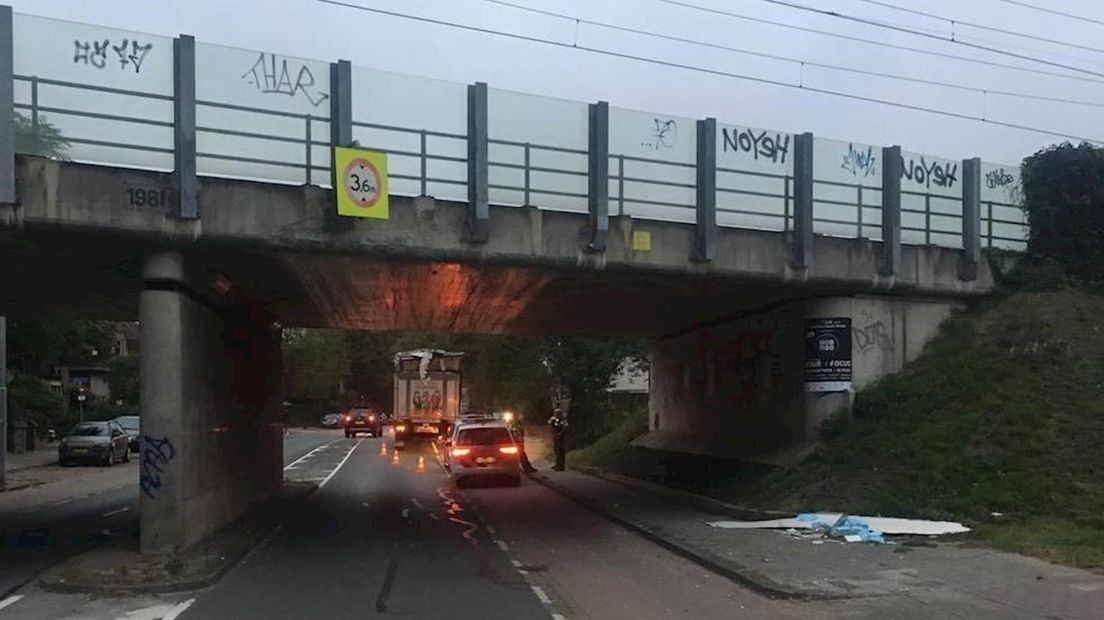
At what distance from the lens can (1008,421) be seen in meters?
17.4

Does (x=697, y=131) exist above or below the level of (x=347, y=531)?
above

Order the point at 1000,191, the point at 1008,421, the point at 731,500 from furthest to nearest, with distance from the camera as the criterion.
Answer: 1. the point at 1000,191
2. the point at 731,500
3. the point at 1008,421

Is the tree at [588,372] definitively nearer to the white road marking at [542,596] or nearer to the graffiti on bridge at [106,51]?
the graffiti on bridge at [106,51]

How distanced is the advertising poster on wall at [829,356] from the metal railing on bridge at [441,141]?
1.83 m

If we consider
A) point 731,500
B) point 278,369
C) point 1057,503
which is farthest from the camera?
point 278,369

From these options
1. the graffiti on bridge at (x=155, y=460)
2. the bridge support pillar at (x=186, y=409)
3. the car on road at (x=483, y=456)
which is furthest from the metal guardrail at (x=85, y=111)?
the car on road at (x=483, y=456)

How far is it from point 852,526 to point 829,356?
535cm

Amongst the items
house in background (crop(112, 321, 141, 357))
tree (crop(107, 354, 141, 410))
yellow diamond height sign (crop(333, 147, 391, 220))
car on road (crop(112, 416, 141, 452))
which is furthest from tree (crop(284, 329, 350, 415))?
yellow diamond height sign (crop(333, 147, 391, 220))

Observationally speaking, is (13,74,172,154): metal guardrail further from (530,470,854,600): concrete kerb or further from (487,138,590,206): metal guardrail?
(530,470,854,600): concrete kerb

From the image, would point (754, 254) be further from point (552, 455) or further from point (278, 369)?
point (552, 455)

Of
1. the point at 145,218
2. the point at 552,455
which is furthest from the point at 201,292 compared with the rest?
the point at 552,455

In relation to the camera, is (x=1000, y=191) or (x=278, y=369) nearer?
(x=1000, y=191)

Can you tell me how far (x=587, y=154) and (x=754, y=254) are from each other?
352 cm

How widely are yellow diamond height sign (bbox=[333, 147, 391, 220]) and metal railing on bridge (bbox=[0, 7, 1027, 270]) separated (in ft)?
1.60
